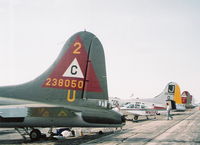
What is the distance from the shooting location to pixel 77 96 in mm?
12992

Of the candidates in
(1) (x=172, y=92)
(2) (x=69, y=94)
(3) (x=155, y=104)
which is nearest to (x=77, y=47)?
(2) (x=69, y=94)

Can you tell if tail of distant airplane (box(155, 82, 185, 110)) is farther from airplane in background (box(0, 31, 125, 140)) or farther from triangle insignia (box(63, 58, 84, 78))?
triangle insignia (box(63, 58, 84, 78))

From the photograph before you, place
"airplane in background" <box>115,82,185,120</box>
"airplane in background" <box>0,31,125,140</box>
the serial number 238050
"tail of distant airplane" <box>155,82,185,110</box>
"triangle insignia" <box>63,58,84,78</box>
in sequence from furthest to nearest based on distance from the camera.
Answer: "tail of distant airplane" <box>155,82,185,110</box> → "airplane in background" <box>115,82,185,120</box> → "triangle insignia" <box>63,58,84,78</box> → the serial number 238050 → "airplane in background" <box>0,31,125,140</box>

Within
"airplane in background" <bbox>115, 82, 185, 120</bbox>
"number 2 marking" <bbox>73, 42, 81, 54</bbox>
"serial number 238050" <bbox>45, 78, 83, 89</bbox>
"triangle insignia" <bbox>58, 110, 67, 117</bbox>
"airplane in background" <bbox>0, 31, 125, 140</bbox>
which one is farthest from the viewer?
"airplane in background" <bbox>115, 82, 185, 120</bbox>

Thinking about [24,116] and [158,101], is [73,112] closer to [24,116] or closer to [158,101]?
[24,116]

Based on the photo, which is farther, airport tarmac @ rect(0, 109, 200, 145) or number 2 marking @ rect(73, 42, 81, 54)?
number 2 marking @ rect(73, 42, 81, 54)

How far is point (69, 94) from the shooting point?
42.9 ft

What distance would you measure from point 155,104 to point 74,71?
28.4 m

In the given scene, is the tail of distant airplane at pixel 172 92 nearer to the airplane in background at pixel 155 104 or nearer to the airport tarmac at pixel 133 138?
the airplane in background at pixel 155 104

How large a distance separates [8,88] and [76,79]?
12.7 ft

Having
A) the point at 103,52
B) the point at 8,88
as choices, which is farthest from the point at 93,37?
the point at 8,88

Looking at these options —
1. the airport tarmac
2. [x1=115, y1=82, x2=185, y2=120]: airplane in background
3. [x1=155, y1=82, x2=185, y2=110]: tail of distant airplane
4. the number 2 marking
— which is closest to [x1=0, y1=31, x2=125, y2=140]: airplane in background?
the number 2 marking

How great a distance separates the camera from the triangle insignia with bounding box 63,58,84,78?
13.2m

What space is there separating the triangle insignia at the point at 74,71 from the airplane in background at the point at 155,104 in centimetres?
2360
